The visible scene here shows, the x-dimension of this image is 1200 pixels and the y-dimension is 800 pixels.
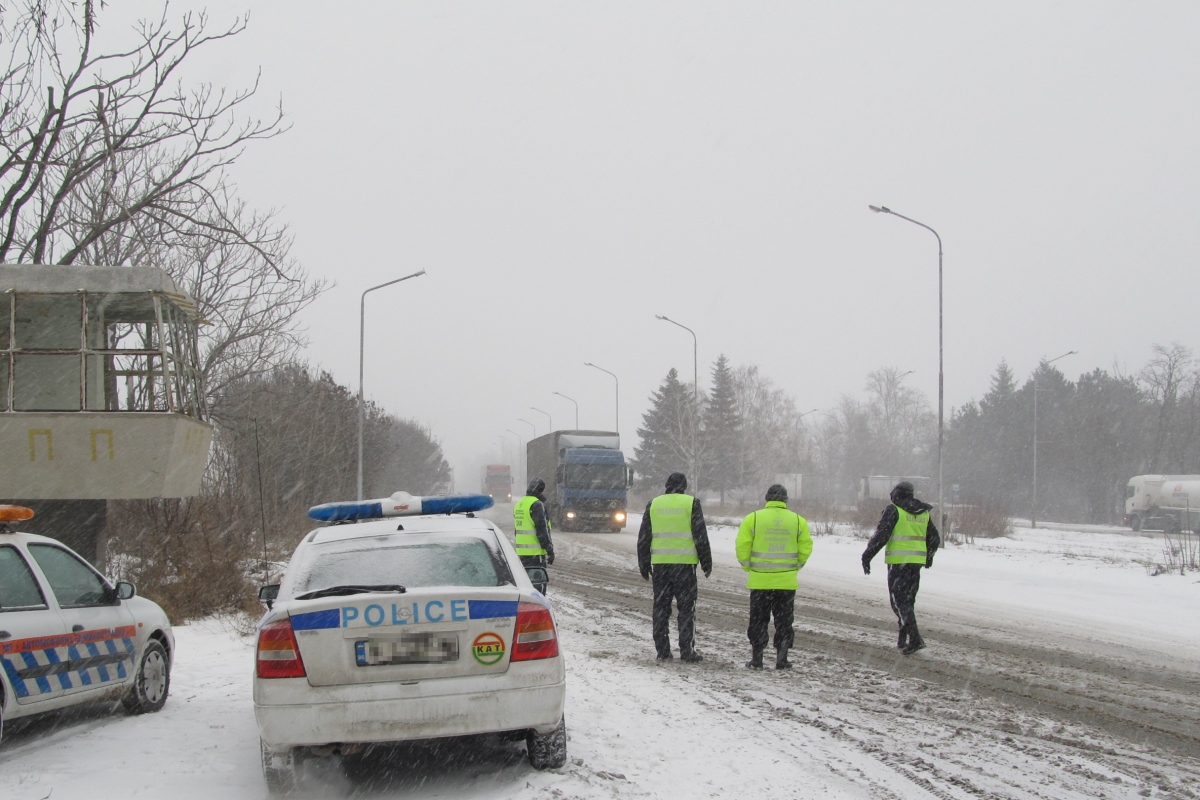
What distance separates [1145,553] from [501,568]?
30.6 meters

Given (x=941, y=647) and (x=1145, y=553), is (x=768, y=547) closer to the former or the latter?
(x=941, y=647)

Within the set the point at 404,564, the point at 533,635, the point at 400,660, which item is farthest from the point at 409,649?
the point at 533,635

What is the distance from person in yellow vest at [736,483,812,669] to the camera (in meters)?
9.05

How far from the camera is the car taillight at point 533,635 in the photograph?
5285 mm

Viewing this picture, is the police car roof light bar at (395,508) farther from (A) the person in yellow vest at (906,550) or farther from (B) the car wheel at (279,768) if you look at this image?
(A) the person in yellow vest at (906,550)

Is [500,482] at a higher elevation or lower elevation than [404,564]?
lower

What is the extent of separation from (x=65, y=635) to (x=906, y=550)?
7257mm

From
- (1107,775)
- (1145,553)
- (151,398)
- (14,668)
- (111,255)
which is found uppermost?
(111,255)

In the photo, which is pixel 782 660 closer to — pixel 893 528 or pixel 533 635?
pixel 893 528

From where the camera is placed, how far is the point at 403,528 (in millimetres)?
5941

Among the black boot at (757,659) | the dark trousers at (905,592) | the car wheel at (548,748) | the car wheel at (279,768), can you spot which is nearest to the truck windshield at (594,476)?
the dark trousers at (905,592)

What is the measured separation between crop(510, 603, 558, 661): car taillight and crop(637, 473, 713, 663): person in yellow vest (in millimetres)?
3844

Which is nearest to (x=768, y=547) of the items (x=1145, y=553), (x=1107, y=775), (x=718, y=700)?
(x=718, y=700)

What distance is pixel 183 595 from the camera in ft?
40.7
